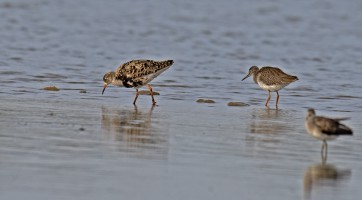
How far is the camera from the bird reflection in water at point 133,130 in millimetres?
10578

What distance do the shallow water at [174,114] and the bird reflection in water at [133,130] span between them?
24 mm

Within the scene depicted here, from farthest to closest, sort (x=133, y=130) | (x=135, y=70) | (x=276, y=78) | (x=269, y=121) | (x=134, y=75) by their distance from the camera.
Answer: (x=276, y=78) → (x=135, y=70) → (x=134, y=75) → (x=269, y=121) → (x=133, y=130)

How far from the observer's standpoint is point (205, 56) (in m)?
23.5

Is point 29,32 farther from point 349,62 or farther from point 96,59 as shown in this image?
point 349,62

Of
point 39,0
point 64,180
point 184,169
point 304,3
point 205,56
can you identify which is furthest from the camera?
point 304,3

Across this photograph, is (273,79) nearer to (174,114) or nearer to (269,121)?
(269,121)

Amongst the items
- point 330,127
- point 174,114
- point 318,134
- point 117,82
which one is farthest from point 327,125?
point 117,82

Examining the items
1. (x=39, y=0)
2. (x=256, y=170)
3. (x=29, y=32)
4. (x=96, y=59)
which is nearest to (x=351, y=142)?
(x=256, y=170)

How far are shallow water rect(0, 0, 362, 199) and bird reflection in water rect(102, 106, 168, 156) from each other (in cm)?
2

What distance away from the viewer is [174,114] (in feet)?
44.5

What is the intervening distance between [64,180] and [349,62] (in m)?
15.3

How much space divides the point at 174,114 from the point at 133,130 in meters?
1.83

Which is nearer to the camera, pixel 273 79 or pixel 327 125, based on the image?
pixel 327 125

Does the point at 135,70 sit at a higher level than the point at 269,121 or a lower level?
higher
